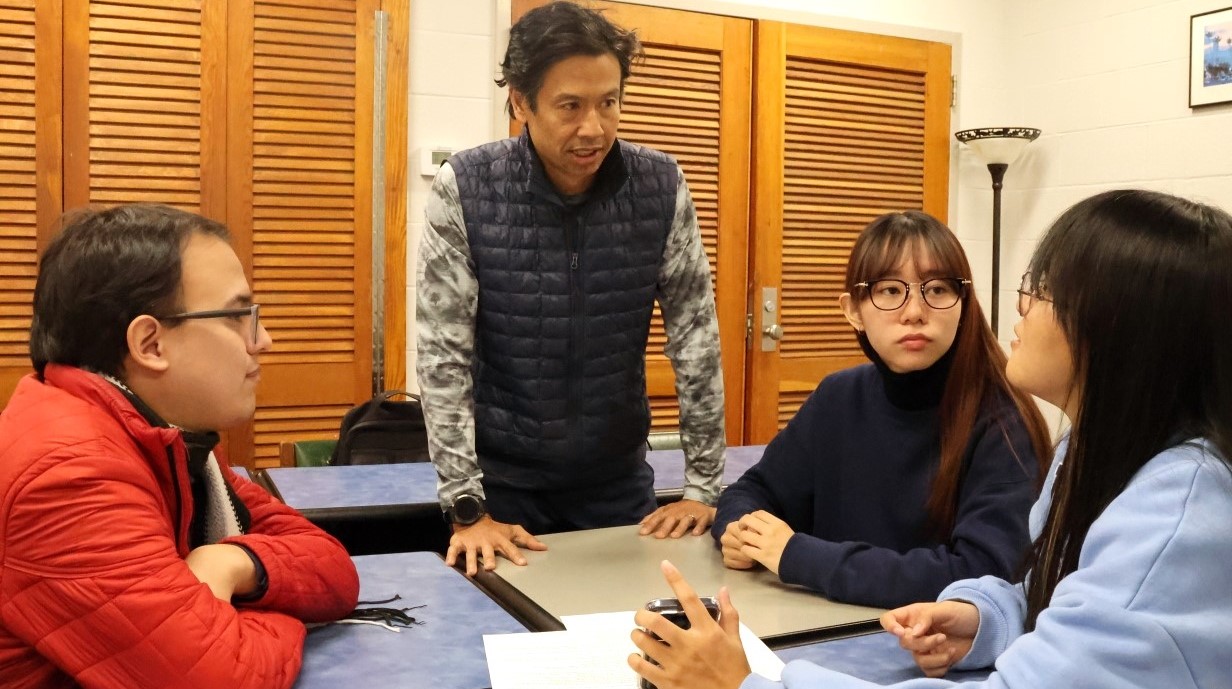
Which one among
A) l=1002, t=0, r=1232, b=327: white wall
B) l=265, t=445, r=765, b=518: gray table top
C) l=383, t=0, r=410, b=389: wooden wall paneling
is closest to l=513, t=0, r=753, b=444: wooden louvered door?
l=383, t=0, r=410, b=389: wooden wall paneling

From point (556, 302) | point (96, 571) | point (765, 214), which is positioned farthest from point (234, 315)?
point (765, 214)

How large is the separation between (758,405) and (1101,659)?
10.8 feet

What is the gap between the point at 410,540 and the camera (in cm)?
208

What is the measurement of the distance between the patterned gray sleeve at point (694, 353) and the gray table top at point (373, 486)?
287mm

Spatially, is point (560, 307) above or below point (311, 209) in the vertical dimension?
below

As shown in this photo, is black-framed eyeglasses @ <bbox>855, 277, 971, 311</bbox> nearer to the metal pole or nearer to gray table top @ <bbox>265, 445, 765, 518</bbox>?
gray table top @ <bbox>265, 445, 765, 518</bbox>

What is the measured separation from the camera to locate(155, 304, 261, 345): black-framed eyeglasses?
121cm

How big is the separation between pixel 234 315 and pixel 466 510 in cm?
59

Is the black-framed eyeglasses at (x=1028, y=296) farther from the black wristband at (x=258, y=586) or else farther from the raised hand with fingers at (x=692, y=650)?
the black wristband at (x=258, y=586)

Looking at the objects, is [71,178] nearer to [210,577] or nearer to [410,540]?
[410,540]

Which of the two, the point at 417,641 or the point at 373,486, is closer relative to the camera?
the point at 417,641

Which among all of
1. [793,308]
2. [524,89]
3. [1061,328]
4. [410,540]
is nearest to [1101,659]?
[1061,328]

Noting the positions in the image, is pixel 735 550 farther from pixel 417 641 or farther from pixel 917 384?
pixel 417 641

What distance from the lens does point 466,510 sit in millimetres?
1717
